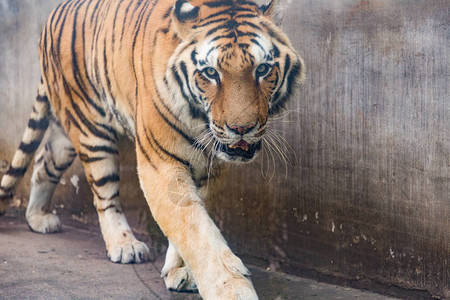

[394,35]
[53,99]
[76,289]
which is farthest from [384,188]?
[53,99]

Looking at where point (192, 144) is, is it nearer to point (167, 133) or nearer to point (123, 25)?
point (167, 133)

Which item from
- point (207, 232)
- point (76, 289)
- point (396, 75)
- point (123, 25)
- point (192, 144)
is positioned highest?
point (123, 25)

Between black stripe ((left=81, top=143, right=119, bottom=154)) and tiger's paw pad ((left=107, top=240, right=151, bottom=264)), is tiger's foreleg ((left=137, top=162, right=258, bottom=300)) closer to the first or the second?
tiger's paw pad ((left=107, top=240, right=151, bottom=264))

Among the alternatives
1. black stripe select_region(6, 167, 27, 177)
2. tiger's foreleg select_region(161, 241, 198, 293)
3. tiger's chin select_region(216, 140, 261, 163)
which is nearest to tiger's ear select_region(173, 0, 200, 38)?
tiger's chin select_region(216, 140, 261, 163)

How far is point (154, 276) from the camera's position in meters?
3.67

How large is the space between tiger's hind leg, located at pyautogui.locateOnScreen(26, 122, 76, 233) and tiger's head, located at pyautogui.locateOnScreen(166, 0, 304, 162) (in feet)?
5.30

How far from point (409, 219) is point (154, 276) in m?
1.41

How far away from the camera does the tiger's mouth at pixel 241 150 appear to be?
10.3ft

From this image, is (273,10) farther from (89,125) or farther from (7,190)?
(7,190)

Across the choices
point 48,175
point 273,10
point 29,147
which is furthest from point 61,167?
point 273,10

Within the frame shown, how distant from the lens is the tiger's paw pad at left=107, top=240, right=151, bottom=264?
3930 millimetres

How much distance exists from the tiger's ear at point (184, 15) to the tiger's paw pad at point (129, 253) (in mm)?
1372

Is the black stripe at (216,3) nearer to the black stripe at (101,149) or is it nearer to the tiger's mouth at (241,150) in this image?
the tiger's mouth at (241,150)

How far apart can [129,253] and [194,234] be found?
3.49 ft
